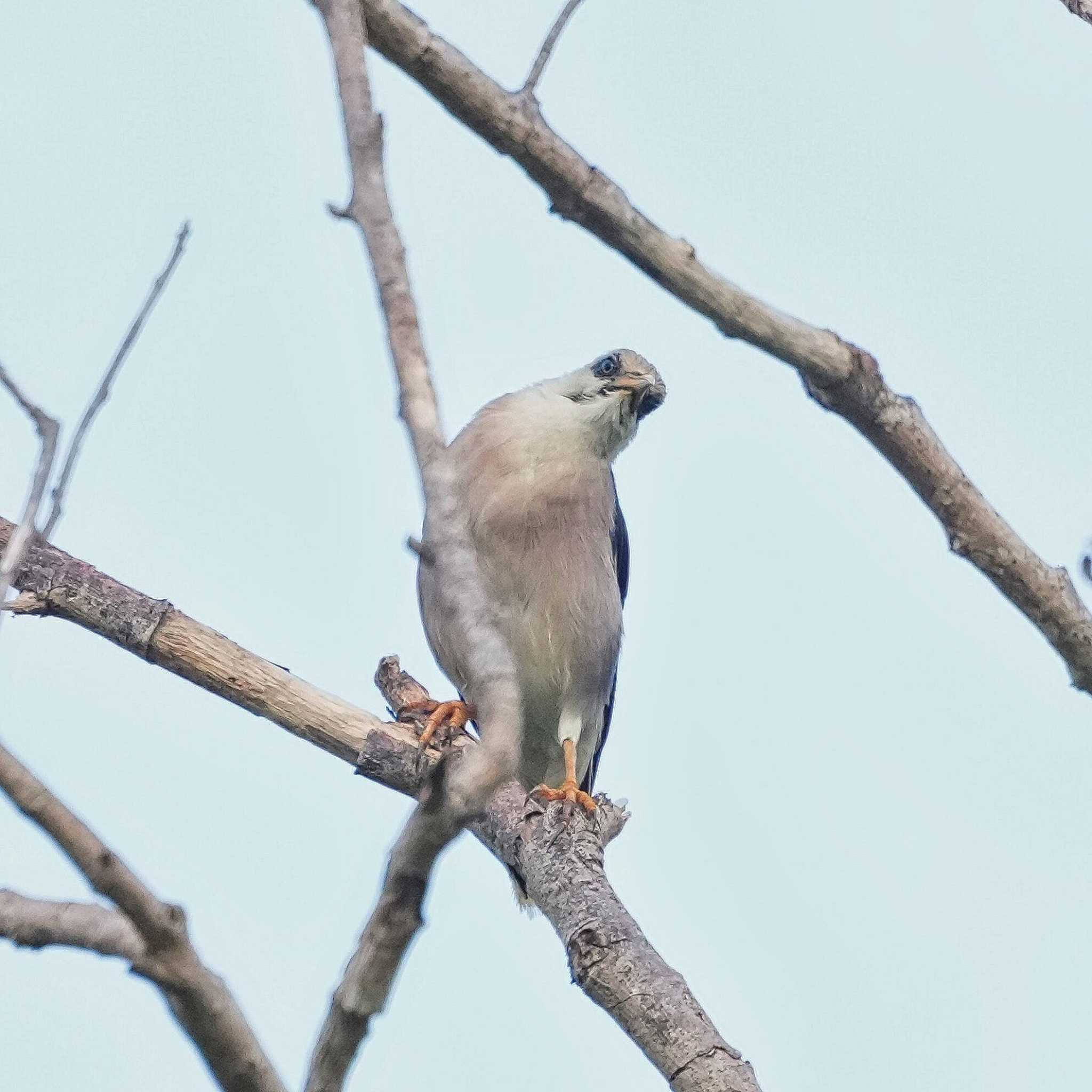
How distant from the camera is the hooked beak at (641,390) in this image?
7.42m

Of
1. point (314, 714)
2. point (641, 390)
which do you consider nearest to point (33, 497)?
point (314, 714)

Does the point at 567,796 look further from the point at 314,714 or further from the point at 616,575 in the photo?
the point at 616,575

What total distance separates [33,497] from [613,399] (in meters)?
5.25

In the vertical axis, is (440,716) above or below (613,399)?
below

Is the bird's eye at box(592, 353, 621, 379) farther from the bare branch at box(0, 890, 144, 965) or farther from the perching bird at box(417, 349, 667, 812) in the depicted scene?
the bare branch at box(0, 890, 144, 965)

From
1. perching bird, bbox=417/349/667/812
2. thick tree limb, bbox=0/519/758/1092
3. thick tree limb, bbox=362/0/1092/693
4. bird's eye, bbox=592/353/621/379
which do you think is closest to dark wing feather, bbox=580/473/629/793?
perching bird, bbox=417/349/667/812

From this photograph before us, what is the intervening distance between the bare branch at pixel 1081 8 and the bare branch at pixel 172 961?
345 cm

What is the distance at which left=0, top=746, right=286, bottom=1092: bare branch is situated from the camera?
2066 mm

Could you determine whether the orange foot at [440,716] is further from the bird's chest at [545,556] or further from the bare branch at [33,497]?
the bare branch at [33,497]

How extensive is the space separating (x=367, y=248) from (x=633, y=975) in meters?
2.52

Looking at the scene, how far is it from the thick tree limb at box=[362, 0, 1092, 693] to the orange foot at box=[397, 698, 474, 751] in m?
2.30

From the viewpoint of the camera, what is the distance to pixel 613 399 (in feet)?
24.5

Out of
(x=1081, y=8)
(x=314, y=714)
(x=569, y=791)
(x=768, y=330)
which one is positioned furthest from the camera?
(x=569, y=791)

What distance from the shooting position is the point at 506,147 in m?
3.98
